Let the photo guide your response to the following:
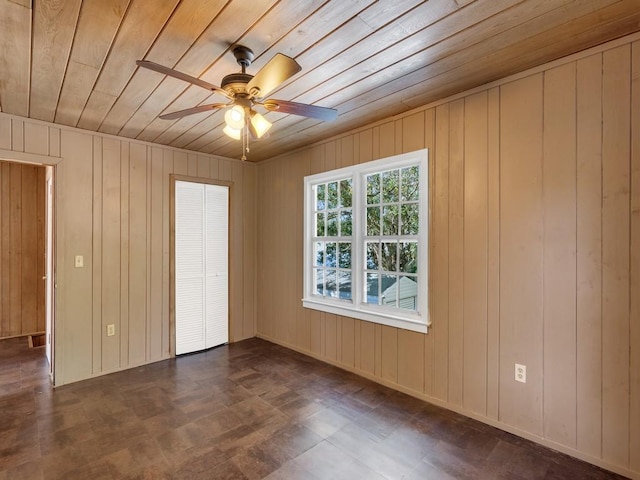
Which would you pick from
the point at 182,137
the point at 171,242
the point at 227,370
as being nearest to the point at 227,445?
the point at 227,370

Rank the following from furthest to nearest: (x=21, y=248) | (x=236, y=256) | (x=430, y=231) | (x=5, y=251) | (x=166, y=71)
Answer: (x=21, y=248) → (x=5, y=251) → (x=236, y=256) → (x=430, y=231) → (x=166, y=71)

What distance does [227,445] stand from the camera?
7.18 feet

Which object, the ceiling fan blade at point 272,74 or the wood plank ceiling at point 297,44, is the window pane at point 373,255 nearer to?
the wood plank ceiling at point 297,44

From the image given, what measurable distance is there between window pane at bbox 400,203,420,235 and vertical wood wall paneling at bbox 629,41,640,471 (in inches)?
55.6

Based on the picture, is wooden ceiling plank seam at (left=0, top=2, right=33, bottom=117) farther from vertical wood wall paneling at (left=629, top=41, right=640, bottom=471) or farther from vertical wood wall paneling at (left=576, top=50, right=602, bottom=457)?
vertical wood wall paneling at (left=629, top=41, right=640, bottom=471)

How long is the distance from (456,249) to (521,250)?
456 mm

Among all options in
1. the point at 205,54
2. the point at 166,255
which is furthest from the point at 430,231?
the point at 166,255

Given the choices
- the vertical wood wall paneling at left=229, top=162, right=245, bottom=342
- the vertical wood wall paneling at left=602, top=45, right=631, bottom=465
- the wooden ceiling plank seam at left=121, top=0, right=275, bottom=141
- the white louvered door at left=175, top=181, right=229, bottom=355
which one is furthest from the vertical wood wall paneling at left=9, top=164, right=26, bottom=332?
the vertical wood wall paneling at left=602, top=45, right=631, bottom=465

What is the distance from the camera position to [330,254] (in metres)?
3.74

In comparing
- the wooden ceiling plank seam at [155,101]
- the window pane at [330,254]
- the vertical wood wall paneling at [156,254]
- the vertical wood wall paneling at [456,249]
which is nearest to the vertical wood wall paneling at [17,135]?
the wooden ceiling plank seam at [155,101]

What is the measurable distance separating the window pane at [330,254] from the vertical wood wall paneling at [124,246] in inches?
86.4

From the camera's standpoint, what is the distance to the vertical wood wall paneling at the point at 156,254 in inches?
147

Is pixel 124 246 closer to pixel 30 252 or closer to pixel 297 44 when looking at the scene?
pixel 30 252

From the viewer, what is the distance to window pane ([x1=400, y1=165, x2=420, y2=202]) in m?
2.93
